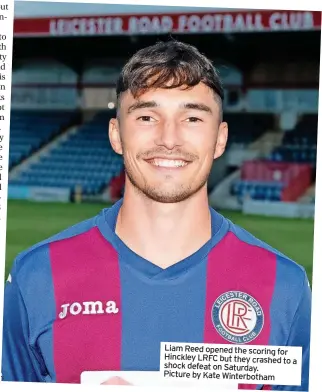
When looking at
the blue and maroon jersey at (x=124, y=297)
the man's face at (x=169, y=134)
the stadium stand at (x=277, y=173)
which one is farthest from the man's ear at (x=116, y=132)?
the stadium stand at (x=277, y=173)

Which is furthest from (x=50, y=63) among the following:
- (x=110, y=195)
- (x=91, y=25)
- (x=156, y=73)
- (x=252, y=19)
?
(x=156, y=73)

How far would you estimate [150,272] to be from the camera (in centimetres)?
113

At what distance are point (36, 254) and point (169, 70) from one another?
1.44ft

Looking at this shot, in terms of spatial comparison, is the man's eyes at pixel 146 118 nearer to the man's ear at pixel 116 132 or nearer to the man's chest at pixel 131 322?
the man's ear at pixel 116 132

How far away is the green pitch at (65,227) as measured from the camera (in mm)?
1285

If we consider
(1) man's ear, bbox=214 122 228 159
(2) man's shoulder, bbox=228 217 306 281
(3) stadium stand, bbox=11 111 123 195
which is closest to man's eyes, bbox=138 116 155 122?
(1) man's ear, bbox=214 122 228 159

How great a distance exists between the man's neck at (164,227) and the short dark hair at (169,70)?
210 mm

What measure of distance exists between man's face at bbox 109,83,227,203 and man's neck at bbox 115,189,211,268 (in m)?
0.04

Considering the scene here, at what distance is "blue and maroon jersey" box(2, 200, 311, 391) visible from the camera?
3.67 feet

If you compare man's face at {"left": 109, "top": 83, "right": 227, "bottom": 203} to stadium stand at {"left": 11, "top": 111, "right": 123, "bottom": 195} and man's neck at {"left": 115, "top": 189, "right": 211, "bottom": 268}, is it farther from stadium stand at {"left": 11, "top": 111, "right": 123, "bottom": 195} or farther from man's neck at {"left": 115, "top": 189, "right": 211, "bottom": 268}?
stadium stand at {"left": 11, "top": 111, "right": 123, "bottom": 195}

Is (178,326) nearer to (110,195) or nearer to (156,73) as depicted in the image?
(156,73)

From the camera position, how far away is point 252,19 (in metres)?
1.35

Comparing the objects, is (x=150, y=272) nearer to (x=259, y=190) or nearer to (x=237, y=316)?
(x=237, y=316)

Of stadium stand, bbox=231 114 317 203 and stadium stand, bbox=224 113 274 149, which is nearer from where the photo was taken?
stadium stand, bbox=224 113 274 149
